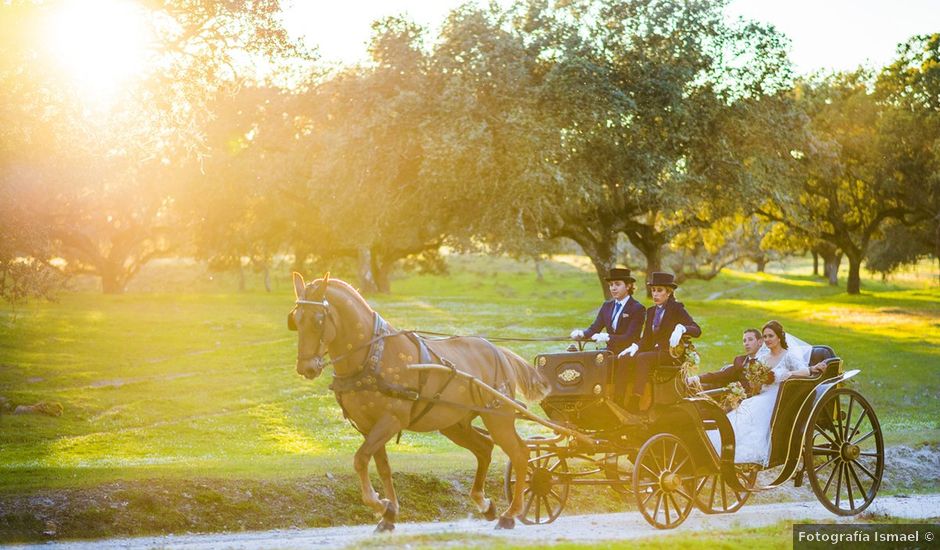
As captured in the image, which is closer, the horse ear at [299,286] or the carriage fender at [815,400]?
the horse ear at [299,286]

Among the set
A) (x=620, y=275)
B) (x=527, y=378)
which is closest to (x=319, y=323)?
(x=527, y=378)

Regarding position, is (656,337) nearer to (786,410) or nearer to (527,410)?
(527,410)

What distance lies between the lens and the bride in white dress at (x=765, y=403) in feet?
50.0

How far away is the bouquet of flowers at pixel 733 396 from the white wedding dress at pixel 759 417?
0.08 meters

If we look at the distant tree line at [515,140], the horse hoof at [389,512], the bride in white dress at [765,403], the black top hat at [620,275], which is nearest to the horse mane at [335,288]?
the horse hoof at [389,512]

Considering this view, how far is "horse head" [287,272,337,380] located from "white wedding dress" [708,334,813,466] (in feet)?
20.2

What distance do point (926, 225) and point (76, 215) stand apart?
2005 inches

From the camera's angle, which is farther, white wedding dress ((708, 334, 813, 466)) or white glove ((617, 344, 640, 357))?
white wedding dress ((708, 334, 813, 466))

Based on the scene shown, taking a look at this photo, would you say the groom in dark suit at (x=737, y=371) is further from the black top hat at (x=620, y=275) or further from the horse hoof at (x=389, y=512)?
the horse hoof at (x=389, y=512)

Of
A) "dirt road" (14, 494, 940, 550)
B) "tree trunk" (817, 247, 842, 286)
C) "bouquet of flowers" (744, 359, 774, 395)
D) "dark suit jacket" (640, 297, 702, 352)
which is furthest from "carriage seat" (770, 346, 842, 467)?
"tree trunk" (817, 247, 842, 286)

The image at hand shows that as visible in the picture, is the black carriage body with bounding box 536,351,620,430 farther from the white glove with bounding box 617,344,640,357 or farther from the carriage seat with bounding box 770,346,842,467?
the carriage seat with bounding box 770,346,842,467

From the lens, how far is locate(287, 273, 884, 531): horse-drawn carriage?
41.5ft

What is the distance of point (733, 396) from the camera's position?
50.7 ft

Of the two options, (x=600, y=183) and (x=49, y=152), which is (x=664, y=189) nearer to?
(x=600, y=183)
